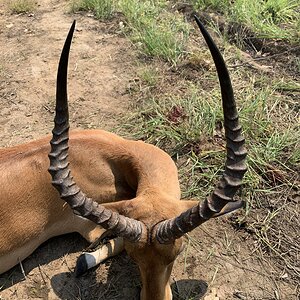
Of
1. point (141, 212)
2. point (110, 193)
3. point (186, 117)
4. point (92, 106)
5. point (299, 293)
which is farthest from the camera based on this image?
point (92, 106)

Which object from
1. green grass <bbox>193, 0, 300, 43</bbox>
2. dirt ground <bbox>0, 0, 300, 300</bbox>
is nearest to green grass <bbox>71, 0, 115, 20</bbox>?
dirt ground <bbox>0, 0, 300, 300</bbox>

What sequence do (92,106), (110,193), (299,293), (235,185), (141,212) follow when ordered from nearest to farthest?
(235,185), (141,212), (299,293), (110,193), (92,106)

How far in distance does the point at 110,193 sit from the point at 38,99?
11.1 ft

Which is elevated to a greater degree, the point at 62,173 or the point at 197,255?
the point at 62,173

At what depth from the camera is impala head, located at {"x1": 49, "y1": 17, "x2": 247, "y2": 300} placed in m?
4.87

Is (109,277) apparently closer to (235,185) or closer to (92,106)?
(235,185)

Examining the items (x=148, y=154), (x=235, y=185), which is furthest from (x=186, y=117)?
(x=235, y=185)

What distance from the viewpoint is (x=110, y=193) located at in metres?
6.43

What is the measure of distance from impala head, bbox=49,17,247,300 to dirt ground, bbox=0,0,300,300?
1122 millimetres

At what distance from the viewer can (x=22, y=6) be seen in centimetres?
1192

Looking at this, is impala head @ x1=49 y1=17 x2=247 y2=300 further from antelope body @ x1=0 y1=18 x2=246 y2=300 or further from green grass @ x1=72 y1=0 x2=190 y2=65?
green grass @ x1=72 y1=0 x2=190 y2=65

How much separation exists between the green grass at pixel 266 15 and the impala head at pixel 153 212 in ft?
17.9

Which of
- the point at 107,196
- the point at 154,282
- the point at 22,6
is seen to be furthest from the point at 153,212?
the point at 22,6

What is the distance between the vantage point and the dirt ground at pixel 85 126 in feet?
20.5
